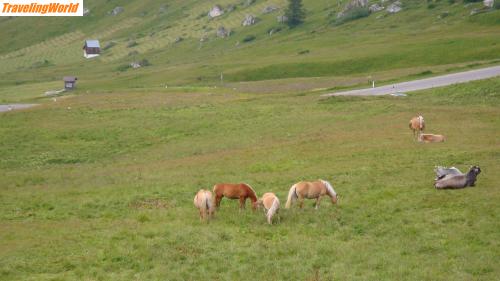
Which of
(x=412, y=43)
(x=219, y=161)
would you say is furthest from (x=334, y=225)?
(x=412, y=43)

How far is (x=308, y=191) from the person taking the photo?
25.8m

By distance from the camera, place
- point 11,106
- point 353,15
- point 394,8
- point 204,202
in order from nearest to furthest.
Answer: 1. point 204,202
2. point 11,106
3. point 394,8
4. point 353,15

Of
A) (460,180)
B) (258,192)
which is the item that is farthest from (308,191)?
(460,180)

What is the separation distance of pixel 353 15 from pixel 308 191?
527ft

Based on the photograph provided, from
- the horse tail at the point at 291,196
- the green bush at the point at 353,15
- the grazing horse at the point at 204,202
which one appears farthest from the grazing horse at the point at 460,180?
the green bush at the point at 353,15

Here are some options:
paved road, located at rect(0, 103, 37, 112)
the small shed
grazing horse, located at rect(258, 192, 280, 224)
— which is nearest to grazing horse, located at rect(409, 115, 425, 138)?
grazing horse, located at rect(258, 192, 280, 224)

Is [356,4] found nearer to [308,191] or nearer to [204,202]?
[308,191]

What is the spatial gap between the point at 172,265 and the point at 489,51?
87664 mm

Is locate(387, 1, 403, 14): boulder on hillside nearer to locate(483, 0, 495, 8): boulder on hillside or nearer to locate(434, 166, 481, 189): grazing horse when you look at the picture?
locate(483, 0, 495, 8): boulder on hillside

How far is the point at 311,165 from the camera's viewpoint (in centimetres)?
3722

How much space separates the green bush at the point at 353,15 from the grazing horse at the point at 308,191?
515 ft

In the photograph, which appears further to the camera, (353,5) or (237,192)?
(353,5)

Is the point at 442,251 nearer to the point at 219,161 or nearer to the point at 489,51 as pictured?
the point at 219,161

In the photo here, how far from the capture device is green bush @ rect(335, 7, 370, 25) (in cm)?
17900
